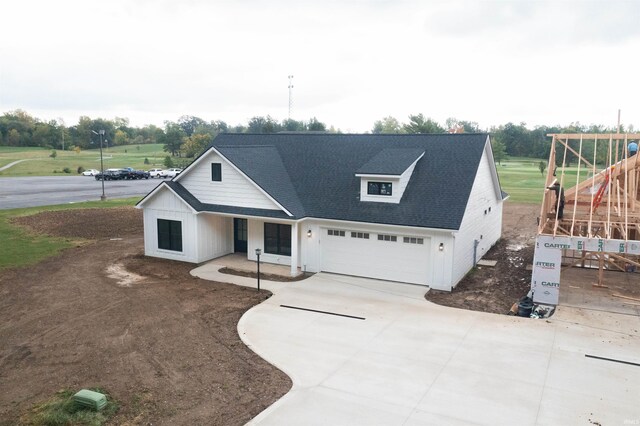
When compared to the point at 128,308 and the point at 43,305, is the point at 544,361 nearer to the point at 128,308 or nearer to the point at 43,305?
the point at 128,308

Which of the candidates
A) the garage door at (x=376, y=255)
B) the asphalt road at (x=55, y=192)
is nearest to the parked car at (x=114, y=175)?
the asphalt road at (x=55, y=192)

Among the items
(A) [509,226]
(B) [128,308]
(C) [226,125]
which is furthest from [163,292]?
(C) [226,125]

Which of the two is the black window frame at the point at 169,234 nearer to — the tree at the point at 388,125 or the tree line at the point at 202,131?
the tree line at the point at 202,131

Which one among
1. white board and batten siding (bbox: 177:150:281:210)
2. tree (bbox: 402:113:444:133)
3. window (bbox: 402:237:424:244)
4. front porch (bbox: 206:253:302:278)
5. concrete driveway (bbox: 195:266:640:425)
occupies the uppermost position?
tree (bbox: 402:113:444:133)

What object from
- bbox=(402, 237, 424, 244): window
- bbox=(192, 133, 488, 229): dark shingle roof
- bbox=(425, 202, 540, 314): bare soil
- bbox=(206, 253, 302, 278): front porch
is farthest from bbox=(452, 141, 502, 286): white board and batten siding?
bbox=(206, 253, 302, 278): front porch

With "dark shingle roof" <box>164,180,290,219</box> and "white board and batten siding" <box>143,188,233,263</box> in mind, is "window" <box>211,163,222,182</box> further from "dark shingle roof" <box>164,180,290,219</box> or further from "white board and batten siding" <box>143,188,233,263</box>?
"white board and batten siding" <box>143,188,233,263</box>

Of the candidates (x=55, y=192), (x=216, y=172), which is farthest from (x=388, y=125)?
(x=216, y=172)

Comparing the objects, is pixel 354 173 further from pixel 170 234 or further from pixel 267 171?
pixel 170 234
